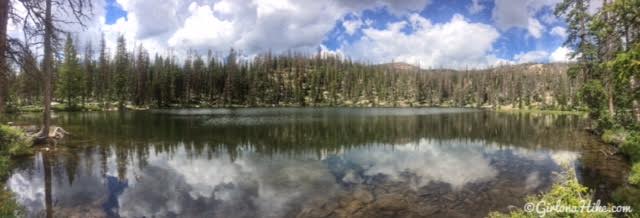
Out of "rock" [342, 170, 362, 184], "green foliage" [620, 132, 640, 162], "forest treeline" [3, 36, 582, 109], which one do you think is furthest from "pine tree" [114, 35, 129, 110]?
"green foliage" [620, 132, 640, 162]

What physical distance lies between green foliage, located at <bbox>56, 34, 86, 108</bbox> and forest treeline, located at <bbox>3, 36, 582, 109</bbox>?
0.55 feet

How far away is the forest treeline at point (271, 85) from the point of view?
8300 centimetres

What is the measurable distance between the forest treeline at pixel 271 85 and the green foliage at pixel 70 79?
17 cm

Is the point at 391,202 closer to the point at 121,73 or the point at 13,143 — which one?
the point at 13,143

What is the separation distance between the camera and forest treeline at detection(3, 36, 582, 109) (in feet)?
272

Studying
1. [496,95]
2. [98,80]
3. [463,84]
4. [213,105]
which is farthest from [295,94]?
[463,84]

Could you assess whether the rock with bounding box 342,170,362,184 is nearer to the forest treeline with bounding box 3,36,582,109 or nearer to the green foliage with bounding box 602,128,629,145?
the green foliage with bounding box 602,128,629,145

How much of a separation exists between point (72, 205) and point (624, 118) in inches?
1314

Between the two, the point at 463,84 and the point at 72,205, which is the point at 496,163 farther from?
the point at 463,84

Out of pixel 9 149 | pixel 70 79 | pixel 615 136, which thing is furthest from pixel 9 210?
pixel 70 79

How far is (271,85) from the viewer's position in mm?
131500

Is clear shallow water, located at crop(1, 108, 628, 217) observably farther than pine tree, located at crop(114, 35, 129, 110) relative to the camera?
No

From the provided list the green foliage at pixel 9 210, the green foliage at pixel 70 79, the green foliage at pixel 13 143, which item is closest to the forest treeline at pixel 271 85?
the green foliage at pixel 70 79

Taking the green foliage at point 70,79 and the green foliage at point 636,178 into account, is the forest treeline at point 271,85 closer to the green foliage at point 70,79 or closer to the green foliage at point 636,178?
the green foliage at point 70,79
